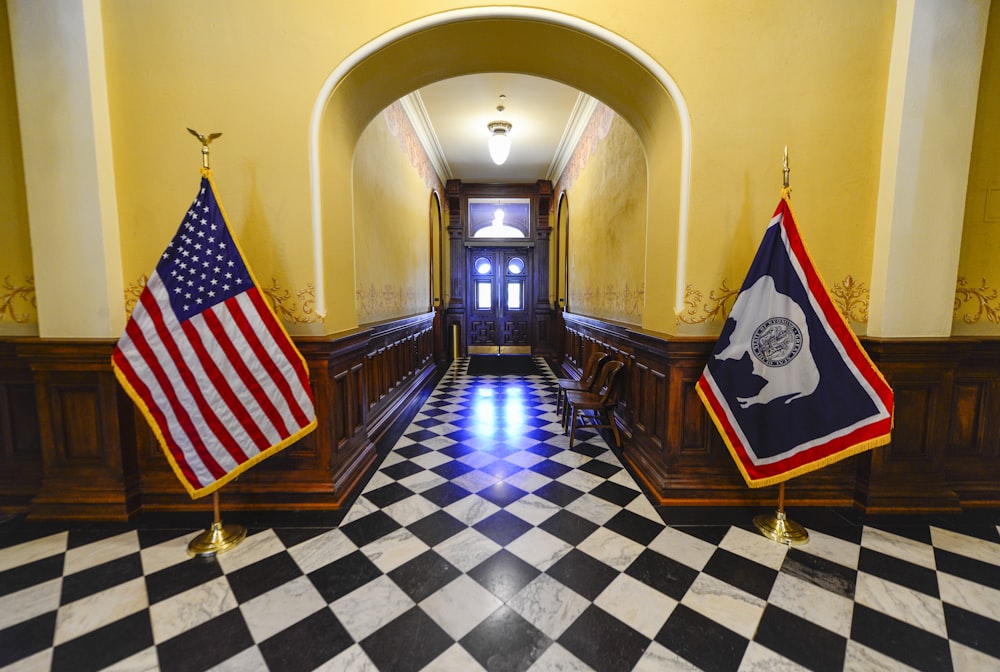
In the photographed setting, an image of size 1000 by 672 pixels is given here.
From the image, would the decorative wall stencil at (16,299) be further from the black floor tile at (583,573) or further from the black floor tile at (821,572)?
the black floor tile at (821,572)

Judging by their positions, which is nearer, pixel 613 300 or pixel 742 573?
pixel 742 573

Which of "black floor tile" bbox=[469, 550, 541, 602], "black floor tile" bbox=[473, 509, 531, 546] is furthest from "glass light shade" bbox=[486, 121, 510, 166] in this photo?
"black floor tile" bbox=[469, 550, 541, 602]

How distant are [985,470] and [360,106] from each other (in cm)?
533

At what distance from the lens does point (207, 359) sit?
2.28 metres

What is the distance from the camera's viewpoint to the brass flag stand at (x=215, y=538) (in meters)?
2.35

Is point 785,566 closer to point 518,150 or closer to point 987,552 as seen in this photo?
point 987,552

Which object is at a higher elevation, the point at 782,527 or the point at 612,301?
the point at 612,301

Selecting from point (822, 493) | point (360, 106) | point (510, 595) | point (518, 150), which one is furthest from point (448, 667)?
point (518, 150)

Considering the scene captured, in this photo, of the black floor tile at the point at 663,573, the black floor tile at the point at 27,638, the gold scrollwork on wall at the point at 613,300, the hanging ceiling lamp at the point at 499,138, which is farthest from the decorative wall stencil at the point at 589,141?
the black floor tile at the point at 27,638

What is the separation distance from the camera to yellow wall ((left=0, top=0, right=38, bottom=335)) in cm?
269

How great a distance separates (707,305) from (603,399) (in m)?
1.47

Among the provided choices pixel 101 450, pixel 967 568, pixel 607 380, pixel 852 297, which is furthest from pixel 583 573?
pixel 101 450

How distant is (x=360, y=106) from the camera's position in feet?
10.3

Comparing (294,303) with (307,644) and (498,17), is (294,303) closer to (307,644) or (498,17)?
(307,644)
